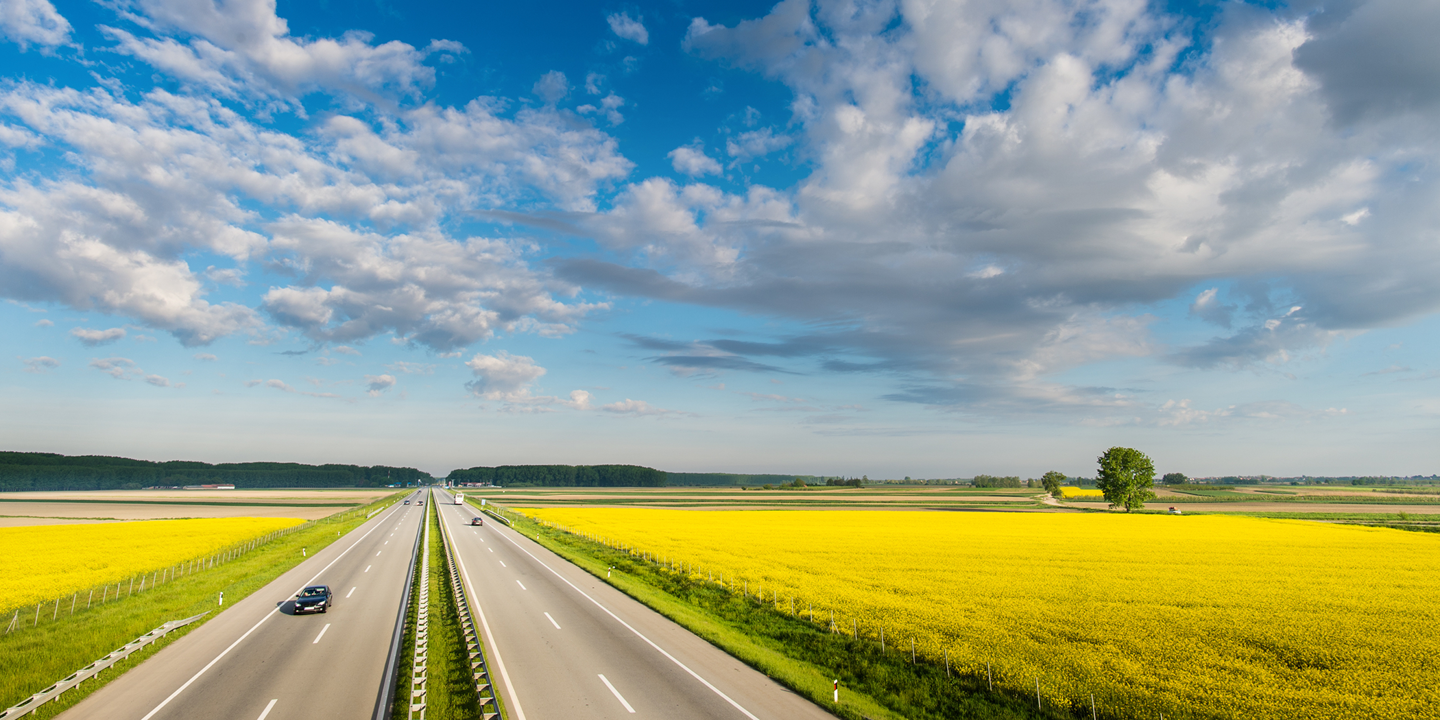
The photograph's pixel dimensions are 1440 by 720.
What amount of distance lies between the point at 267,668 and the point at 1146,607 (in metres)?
37.5

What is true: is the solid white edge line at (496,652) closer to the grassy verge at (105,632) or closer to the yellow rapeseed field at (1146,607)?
the grassy verge at (105,632)

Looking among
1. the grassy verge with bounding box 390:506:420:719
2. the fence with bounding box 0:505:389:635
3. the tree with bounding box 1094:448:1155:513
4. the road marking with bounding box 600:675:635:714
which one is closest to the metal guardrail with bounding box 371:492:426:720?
the grassy verge with bounding box 390:506:420:719

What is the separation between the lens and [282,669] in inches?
789

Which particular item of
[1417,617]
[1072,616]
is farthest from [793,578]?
[1417,617]

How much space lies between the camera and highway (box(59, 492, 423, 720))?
54.6 feet

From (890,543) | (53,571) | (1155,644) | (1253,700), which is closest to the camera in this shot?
(1253,700)

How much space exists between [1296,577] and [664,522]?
63.3 m

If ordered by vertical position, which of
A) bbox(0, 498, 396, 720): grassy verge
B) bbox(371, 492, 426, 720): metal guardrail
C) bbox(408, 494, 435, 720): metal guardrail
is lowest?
bbox(0, 498, 396, 720): grassy verge

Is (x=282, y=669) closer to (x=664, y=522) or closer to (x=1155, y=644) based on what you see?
(x=1155, y=644)

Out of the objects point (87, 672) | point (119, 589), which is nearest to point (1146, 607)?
point (87, 672)

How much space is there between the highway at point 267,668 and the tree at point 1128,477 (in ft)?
429

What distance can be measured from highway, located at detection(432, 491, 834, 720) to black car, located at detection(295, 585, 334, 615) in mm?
6712

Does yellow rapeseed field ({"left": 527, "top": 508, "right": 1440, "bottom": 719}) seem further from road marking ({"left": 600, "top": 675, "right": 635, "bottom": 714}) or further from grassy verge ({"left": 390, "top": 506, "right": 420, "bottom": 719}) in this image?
grassy verge ({"left": 390, "top": 506, "right": 420, "bottom": 719})

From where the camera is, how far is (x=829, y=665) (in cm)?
2159
